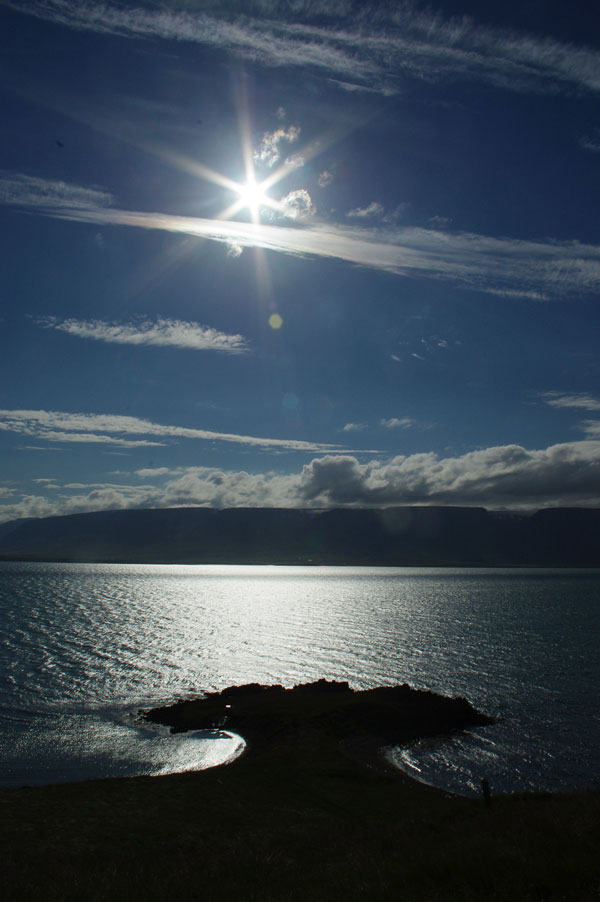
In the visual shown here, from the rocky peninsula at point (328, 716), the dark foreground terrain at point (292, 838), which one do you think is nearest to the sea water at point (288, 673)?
the rocky peninsula at point (328, 716)

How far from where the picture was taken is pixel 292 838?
2584 centimetres

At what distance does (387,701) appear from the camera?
53.0 meters

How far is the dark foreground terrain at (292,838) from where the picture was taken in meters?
16.5

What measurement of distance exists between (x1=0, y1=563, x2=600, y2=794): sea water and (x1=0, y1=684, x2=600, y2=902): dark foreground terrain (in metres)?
6.13

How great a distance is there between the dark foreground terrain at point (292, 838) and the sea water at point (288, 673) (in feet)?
20.1

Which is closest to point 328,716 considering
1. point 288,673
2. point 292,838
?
point 292,838

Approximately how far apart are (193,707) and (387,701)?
1941 cm

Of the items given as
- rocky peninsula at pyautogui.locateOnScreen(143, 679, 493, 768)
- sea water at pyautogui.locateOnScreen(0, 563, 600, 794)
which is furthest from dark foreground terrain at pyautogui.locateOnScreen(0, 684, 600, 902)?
sea water at pyautogui.locateOnScreen(0, 563, 600, 794)

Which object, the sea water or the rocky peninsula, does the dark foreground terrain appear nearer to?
the rocky peninsula

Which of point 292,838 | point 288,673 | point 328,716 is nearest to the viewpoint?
point 292,838

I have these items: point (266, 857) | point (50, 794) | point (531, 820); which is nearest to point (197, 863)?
point (266, 857)

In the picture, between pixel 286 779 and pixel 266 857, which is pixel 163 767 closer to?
pixel 286 779

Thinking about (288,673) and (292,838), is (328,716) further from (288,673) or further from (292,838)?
(288,673)

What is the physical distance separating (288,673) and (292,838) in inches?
1955
